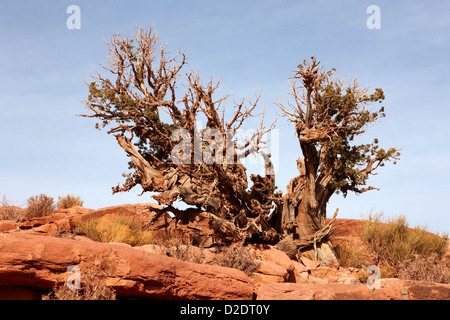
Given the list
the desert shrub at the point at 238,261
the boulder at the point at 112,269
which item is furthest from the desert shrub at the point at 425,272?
the boulder at the point at 112,269

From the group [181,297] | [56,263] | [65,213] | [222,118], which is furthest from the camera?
[65,213]

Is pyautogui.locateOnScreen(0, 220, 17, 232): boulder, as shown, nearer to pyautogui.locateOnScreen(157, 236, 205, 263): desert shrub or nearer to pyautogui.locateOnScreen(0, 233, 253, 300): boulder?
pyautogui.locateOnScreen(157, 236, 205, 263): desert shrub

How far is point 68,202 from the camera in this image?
23.6 metres

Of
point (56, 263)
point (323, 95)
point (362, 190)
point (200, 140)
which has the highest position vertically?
point (323, 95)

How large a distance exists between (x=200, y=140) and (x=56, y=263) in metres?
9.43

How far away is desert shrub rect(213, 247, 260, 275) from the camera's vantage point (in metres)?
11.5

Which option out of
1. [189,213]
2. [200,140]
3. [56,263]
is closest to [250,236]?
[189,213]

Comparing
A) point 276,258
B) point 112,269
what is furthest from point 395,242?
point 112,269

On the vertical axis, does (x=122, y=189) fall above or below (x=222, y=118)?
below

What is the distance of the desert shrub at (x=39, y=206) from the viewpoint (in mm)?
20703

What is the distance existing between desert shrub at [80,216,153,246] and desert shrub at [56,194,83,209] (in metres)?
6.78

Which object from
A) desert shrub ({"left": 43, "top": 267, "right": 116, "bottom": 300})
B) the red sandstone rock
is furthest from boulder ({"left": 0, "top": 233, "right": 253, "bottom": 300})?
the red sandstone rock
